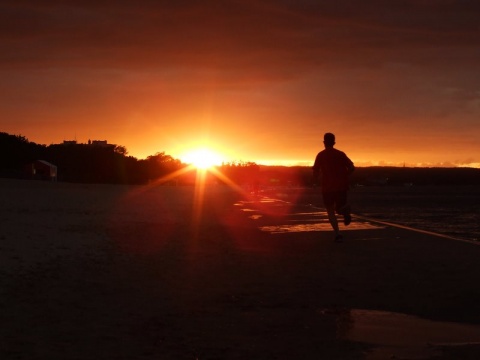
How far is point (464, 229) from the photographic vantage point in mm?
19047

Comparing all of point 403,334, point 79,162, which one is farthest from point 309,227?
point 79,162

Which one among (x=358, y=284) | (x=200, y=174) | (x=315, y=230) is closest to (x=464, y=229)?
(x=315, y=230)

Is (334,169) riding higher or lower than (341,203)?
higher

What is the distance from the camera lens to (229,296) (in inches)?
295

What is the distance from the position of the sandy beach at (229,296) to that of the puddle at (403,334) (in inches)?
0.6

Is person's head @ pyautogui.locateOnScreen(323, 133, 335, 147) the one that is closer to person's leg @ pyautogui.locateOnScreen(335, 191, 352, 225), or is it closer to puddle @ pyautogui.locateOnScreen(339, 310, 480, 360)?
person's leg @ pyautogui.locateOnScreen(335, 191, 352, 225)

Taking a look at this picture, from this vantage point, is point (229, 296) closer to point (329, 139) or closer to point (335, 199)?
point (335, 199)

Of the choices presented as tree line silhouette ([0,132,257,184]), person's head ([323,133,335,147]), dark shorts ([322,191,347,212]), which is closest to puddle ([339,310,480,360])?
dark shorts ([322,191,347,212])

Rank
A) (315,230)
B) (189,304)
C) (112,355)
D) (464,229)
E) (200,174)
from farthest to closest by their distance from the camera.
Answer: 1. (200,174)
2. (464,229)
3. (315,230)
4. (189,304)
5. (112,355)

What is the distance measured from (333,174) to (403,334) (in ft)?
26.0

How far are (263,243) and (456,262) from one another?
13.9 ft

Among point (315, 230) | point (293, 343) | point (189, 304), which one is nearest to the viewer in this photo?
point (293, 343)

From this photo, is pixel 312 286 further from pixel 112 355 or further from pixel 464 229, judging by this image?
pixel 464 229

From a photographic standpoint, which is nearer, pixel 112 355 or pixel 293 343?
pixel 112 355
